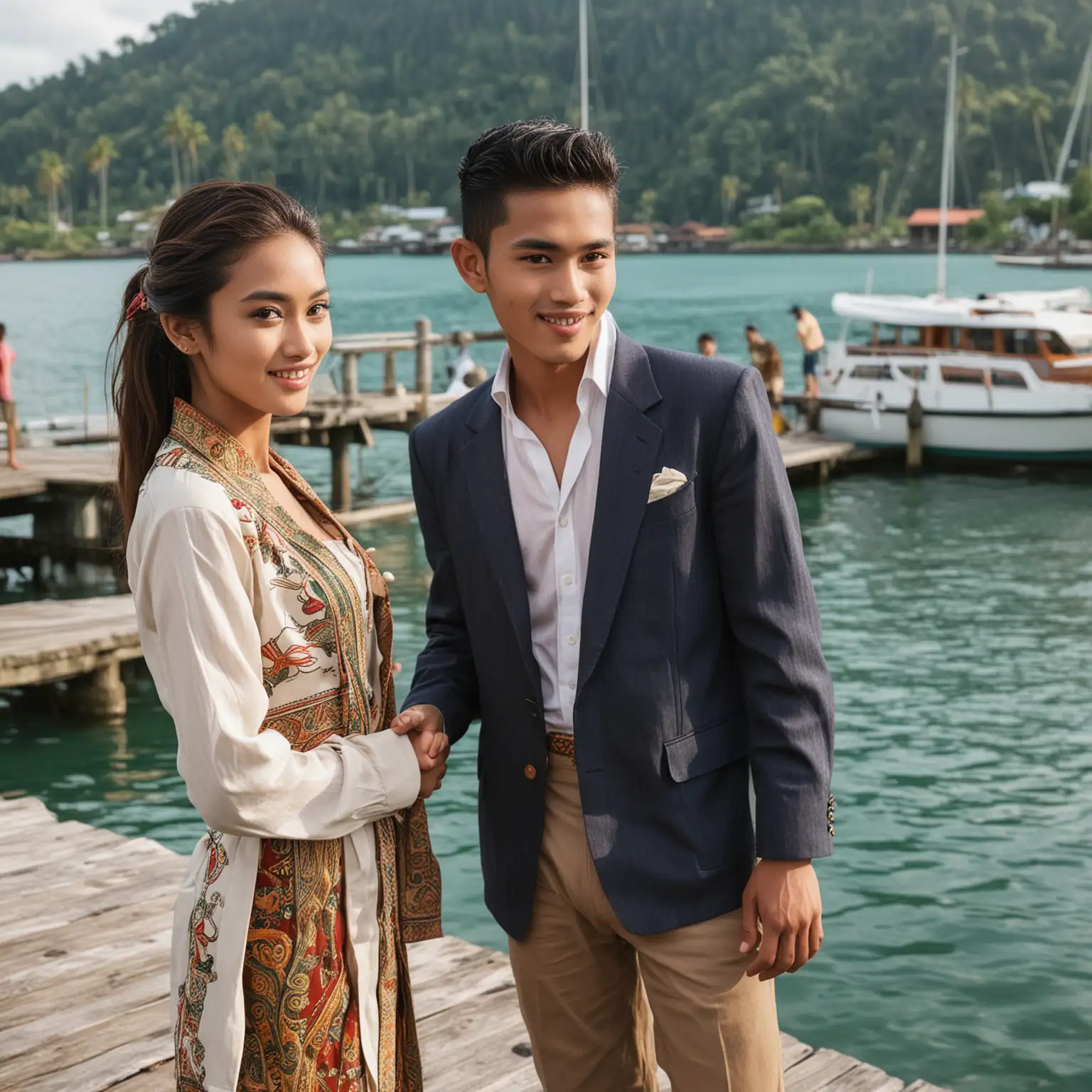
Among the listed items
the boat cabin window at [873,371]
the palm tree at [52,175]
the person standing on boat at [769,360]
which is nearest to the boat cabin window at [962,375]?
the boat cabin window at [873,371]

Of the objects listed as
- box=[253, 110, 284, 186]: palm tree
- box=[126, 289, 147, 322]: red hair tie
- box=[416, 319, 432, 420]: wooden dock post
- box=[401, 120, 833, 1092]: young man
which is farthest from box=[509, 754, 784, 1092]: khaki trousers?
box=[253, 110, 284, 186]: palm tree

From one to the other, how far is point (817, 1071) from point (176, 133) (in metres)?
143

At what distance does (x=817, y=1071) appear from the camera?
3.58 m

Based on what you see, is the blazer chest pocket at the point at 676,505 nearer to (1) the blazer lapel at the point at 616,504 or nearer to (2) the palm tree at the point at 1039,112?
(1) the blazer lapel at the point at 616,504

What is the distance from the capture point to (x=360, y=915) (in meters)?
2.36

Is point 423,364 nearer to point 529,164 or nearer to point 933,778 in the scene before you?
point 933,778

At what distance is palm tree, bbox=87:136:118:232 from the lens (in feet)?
452

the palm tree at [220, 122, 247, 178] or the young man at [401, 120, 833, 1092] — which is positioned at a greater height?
the palm tree at [220, 122, 247, 178]

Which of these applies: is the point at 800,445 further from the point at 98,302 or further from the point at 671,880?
the point at 98,302

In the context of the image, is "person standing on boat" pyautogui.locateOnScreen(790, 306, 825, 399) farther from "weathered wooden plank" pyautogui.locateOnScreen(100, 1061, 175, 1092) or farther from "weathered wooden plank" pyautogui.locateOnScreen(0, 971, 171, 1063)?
"weathered wooden plank" pyautogui.locateOnScreen(100, 1061, 175, 1092)

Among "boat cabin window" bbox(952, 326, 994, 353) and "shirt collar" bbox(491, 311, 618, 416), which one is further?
"boat cabin window" bbox(952, 326, 994, 353)

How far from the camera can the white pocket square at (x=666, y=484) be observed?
232 cm

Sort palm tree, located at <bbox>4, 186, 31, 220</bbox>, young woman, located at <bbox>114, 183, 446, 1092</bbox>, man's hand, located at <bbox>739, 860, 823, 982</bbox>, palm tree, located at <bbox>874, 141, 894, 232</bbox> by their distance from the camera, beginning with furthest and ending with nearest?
palm tree, located at <bbox>4, 186, 31, 220</bbox>
palm tree, located at <bbox>874, 141, 894, 232</bbox>
man's hand, located at <bbox>739, 860, 823, 982</bbox>
young woman, located at <bbox>114, 183, 446, 1092</bbox>

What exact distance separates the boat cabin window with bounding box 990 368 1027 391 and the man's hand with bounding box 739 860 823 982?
67.4 feet
